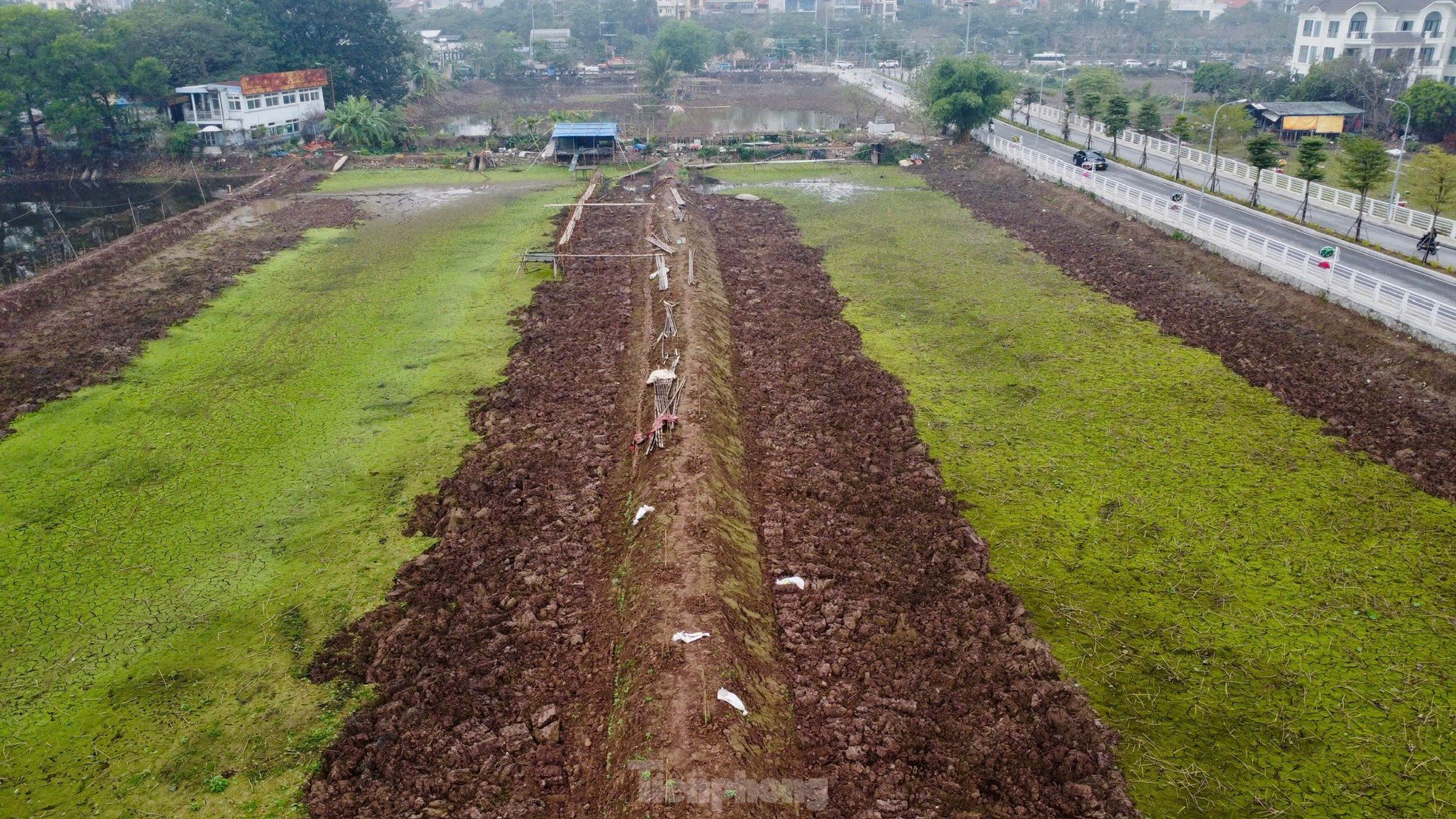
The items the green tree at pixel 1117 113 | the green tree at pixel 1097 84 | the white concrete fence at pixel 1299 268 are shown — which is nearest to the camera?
the white concrete fence at pixel 1299 268

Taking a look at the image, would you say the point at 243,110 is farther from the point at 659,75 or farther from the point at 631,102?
the point at 659,75

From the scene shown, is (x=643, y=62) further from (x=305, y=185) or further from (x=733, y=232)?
(x=733, y=232)

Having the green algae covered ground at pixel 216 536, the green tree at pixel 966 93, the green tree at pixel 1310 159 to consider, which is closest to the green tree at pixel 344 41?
the green tree at pixel 966 93

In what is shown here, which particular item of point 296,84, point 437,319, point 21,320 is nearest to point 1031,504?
point 437,319

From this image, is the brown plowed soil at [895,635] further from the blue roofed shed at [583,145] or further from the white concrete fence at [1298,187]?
the blue roofed shed at [583,145]

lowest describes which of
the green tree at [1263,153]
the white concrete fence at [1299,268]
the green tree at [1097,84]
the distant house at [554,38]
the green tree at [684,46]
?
the white concrete fence at [1299,268]

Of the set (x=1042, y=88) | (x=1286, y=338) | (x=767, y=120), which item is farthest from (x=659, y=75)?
(x=1286, y=338)

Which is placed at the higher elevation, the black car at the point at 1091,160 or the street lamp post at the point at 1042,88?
the street lamp post at the point at 1042,88
